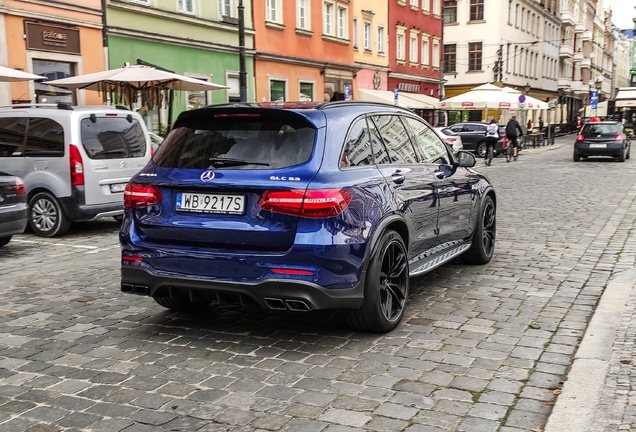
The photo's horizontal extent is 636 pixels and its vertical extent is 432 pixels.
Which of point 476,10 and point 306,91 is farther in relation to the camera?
point 476,10

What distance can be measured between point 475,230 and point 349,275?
310cm

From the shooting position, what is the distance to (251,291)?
15.7 ft

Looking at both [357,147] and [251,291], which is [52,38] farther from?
[251,291]

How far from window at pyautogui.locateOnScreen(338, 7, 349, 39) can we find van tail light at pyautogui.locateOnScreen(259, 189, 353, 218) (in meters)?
31.1

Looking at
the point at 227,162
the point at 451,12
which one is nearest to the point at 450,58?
the point at 451,12

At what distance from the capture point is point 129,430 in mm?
3666

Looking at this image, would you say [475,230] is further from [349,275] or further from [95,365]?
[95,365]

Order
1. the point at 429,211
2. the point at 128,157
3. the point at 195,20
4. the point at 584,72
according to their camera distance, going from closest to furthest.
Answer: the point at 429,211 < the point at 128,157 < the point at 195,20 < the point at 584,72

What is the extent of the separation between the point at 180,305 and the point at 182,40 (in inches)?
741

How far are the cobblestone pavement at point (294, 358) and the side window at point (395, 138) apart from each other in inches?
49.1

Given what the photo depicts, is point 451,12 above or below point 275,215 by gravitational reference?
above

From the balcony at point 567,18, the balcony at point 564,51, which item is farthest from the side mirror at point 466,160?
the balcony at point 567,18

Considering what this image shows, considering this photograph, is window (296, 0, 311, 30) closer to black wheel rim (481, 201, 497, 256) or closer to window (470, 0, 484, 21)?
black wheel rim (481, 201, 497, 256)

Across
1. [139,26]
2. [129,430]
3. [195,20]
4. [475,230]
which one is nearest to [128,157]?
[475,230]
